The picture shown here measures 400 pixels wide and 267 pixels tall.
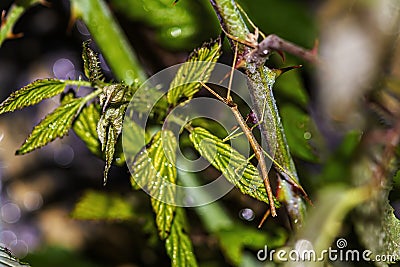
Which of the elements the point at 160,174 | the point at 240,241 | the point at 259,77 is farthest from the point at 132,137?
the point at 240,241

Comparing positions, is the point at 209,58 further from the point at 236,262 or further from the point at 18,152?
the point at 236,262

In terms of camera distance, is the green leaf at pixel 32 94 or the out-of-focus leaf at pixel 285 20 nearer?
the green leaf at pixel 32 94

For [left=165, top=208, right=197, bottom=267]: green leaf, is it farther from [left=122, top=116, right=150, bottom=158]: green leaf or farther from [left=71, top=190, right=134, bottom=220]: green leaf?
[left=71, top=190, right=134, bottom=220]: green leaf

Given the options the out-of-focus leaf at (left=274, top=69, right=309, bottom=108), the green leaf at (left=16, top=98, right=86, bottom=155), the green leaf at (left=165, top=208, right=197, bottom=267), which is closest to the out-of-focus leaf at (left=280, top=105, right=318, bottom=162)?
the out-of-focus leaf at (left=274, top=69, right=309, bottom=108)

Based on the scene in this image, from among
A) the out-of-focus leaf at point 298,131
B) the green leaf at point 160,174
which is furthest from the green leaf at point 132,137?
the out-of-focus leaf at point 298,131

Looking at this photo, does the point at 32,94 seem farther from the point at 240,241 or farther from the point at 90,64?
the point at 240,241

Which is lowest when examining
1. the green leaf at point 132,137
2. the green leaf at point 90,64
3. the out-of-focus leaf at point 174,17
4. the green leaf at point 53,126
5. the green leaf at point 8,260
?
the green leaf at point 8,260

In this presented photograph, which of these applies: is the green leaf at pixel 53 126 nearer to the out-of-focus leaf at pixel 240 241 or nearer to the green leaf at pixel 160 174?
the green leaf at pixel 160 174
